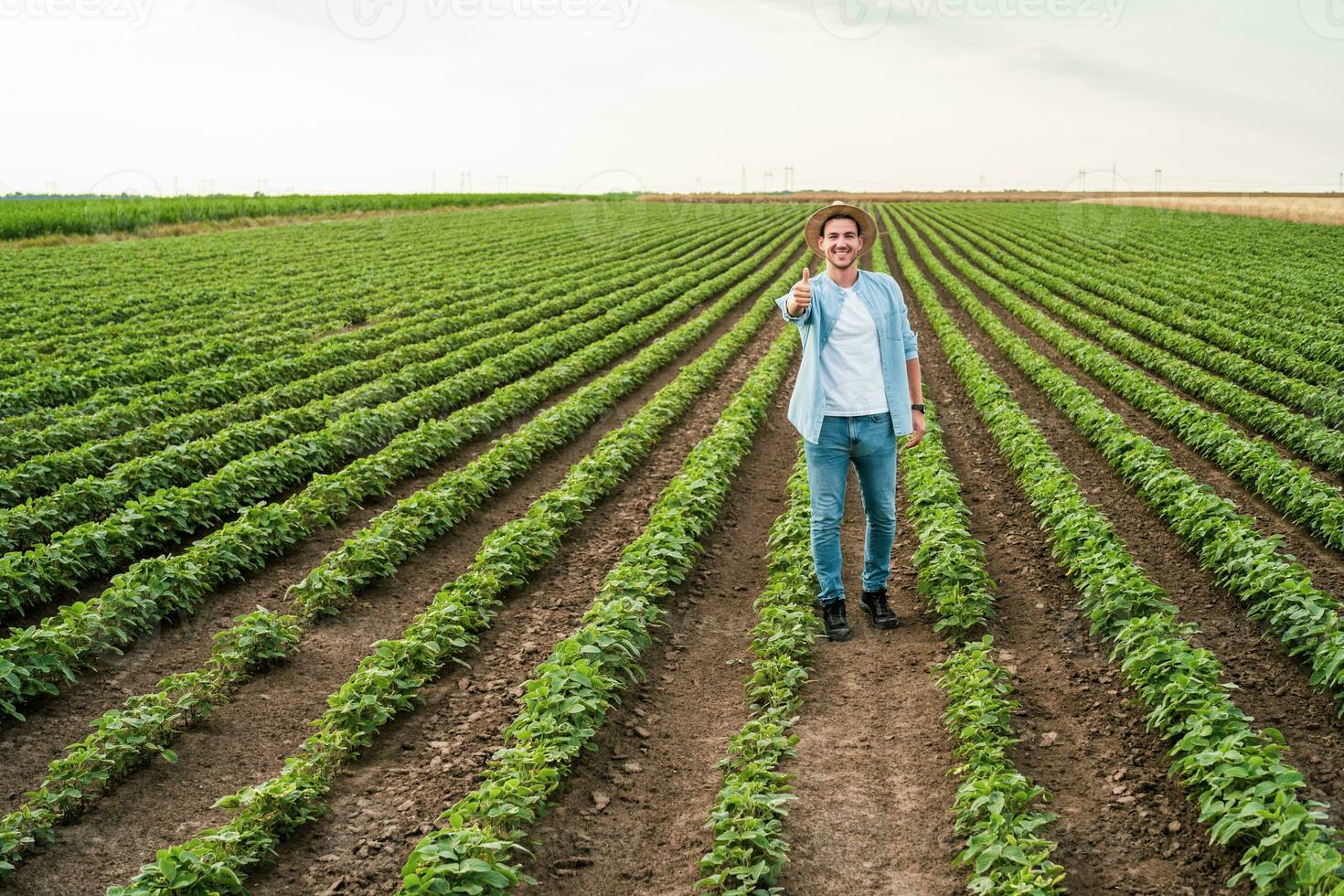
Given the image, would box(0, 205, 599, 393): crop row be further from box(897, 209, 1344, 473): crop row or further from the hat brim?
box(897, 209, 1344, 473): crop row

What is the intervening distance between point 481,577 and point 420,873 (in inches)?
139

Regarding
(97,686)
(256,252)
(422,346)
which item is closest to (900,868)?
(97,686)

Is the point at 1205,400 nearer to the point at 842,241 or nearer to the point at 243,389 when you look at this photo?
the point at 842,241

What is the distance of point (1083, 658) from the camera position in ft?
20.5

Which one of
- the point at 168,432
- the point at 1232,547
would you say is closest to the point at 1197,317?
the point at 1232,547

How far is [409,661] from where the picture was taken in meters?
6.10

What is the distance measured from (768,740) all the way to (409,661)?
259 cm

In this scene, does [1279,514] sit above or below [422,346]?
below

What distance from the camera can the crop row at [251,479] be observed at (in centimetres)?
744

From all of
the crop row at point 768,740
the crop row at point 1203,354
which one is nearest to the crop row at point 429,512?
the crop row at point 768,740

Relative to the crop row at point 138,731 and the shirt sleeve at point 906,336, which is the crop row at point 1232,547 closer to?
the shirt sleeve at point 906,336

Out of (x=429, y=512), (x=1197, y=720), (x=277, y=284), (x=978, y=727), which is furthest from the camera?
(x=277, y=284)

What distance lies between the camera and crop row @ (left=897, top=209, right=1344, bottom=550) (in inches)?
340

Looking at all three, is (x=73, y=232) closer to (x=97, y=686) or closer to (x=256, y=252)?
(x=256, y=252)
